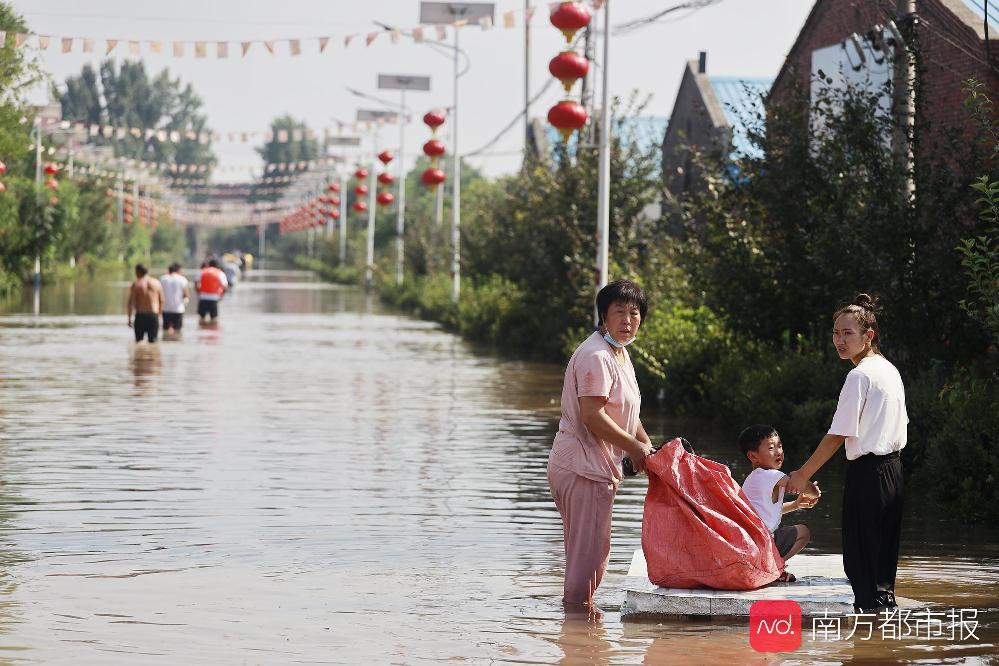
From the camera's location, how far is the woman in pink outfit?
9.09 meters

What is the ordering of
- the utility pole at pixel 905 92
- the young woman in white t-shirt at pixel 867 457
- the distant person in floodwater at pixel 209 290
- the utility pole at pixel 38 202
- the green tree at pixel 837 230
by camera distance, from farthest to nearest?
the utility pole at pixel 38 202 → the distant person in floodwater at pixel 209 290 → the utility pole at pixel 905 92 → the green tree at pixel 837 230 → the young woman in white t-shirt at pixel 867 457

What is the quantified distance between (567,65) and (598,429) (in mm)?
13766

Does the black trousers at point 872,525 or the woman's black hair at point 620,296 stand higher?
the woman's black hair at point 620,296

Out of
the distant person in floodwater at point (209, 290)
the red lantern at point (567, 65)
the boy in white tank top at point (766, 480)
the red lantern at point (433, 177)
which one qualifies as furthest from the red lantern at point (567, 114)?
the distant person in floodwater at point (209, 290)

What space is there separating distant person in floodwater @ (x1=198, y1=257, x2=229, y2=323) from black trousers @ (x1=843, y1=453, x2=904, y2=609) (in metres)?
36.0

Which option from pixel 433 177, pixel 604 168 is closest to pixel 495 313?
pixel 433 177

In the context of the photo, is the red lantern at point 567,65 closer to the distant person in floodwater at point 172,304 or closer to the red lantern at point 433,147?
the red lantern at point 433,147

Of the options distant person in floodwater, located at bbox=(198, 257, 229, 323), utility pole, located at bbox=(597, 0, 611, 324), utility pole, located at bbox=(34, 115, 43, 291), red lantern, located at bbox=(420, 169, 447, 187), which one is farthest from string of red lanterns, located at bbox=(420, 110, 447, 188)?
utility pole, located at bbox=(34, 115, 43, 291)

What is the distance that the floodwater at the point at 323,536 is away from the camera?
8828 millimetres

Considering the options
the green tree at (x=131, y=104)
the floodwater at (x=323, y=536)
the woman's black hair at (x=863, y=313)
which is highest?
the green tree at (x=131, y=104)

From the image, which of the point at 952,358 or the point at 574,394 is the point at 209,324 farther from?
the point at 574,394

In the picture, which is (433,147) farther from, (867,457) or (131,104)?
(131,104)

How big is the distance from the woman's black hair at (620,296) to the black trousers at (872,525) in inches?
53.4

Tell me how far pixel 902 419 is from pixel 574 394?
1664mm
